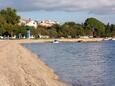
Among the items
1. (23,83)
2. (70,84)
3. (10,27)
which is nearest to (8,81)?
(23,83)

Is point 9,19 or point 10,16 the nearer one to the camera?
point 10,16

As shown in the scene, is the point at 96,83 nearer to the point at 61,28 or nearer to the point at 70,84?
the point at 70,84

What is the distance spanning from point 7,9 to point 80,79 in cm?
15919

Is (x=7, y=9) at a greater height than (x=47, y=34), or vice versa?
(x=7, y=9)

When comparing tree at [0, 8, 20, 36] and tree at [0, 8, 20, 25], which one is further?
tree at [0, 8, 20, 25]

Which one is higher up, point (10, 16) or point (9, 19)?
point (10, 16)

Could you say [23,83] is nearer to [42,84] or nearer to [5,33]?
[42,84]

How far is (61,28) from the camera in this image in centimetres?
19300

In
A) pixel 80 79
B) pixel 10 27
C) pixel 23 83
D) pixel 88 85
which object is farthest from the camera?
pixel 10 27

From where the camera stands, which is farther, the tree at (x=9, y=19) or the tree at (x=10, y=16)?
the tree at (x=10, y=16)

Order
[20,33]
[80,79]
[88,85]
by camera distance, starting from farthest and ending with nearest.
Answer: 1. [20,33]
2. [80,79]
3. [88,85]

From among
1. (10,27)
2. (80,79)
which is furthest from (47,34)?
(80,79)

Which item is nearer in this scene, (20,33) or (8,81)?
(8,81)

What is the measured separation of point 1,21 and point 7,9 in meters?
20.6
